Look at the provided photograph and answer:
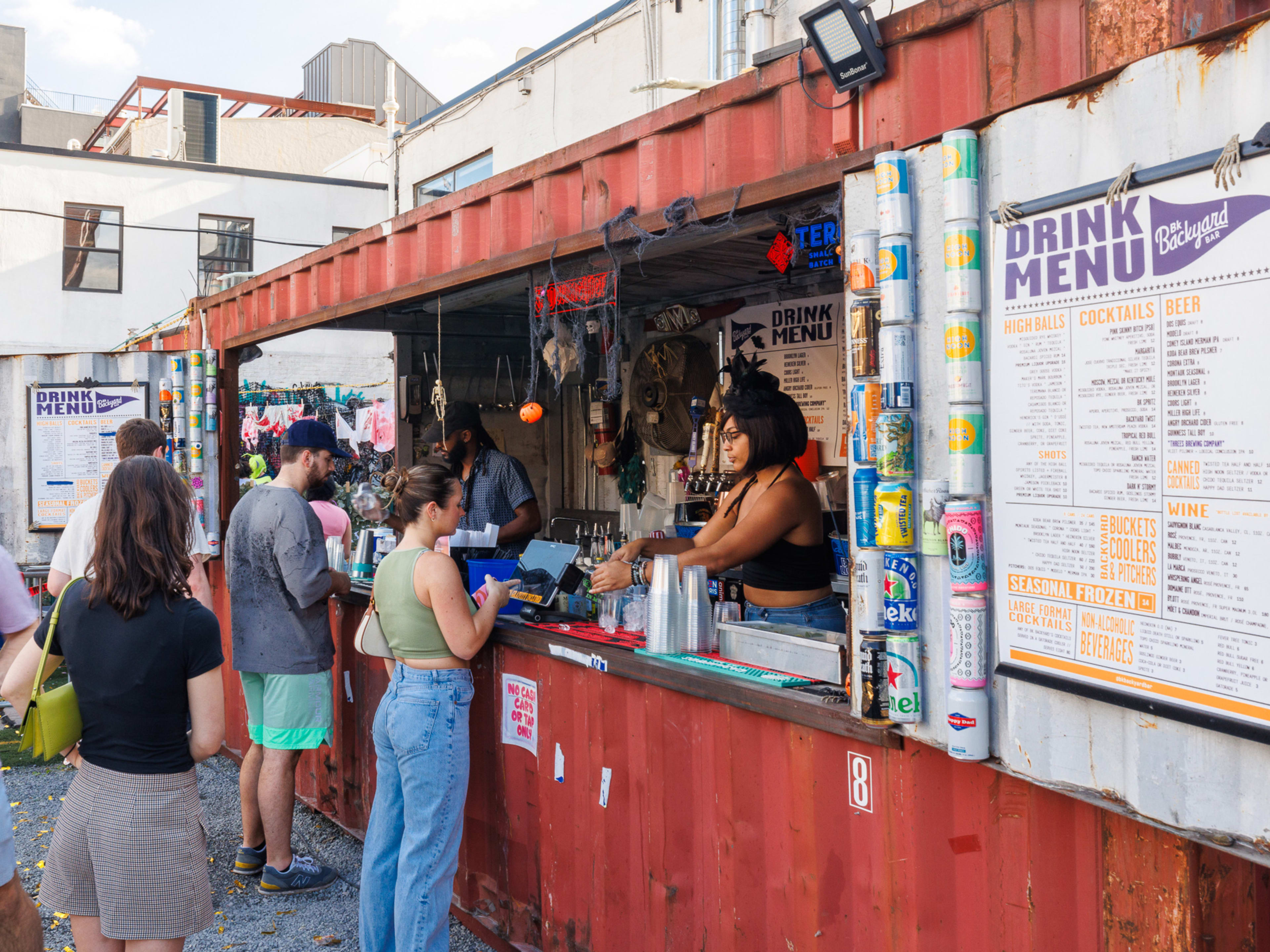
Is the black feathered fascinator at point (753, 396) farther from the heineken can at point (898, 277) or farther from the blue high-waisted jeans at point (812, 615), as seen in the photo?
the heineken can at point (898, 277)

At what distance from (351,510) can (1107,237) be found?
13.2 m

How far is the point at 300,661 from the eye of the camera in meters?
4.77

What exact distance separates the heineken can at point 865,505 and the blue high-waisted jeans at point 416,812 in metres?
1.82

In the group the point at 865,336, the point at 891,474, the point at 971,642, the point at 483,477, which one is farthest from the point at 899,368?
the point at 483,477

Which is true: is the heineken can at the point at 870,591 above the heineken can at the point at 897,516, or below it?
below

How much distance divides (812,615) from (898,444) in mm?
1583

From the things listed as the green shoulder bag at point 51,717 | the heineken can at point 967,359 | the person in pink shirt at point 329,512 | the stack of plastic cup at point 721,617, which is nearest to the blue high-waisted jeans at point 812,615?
the stack of plastic cup at point 721,617

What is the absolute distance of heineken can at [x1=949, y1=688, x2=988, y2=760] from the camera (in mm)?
2311

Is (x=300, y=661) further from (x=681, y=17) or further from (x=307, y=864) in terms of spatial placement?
(x=681, y=17)

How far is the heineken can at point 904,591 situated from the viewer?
2.51 metres

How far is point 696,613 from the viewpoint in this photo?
354cm

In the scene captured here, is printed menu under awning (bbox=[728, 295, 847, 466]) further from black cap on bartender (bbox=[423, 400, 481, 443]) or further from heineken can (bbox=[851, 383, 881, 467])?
heineken can (bbox=[851, 383, 881, 467])

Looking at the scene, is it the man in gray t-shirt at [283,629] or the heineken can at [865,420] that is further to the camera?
the man in gray t-shirt at [283,629]

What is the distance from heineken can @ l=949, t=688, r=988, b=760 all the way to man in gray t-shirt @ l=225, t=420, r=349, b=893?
3.23 m
